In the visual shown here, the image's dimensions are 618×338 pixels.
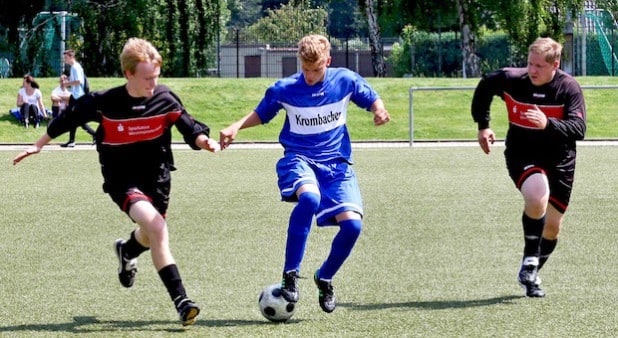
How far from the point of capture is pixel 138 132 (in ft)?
22.4

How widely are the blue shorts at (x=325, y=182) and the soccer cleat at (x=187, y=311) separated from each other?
0.97m

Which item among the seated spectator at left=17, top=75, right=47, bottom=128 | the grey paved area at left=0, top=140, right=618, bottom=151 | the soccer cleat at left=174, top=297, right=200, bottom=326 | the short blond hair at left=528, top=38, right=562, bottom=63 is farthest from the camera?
the seated spectator at left=17, top=75, right=47, bottom=128

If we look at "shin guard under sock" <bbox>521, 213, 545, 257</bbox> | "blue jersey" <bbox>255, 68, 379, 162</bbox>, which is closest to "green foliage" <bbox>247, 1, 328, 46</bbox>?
"shin guard under sock" <bbox>521, 213, 545, 257</bbox>

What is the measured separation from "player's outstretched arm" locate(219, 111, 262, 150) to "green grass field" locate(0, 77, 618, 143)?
1978 cm

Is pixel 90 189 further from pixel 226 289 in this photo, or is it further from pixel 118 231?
pixel 226 289

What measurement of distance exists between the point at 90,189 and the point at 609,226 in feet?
23.5

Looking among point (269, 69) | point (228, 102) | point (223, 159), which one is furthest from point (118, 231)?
point (269, 69)

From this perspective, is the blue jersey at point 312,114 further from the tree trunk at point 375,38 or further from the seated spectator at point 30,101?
the tree trunk at point 375,38

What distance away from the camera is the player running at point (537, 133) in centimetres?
745

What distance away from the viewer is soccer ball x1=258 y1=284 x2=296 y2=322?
→ 21.6ft

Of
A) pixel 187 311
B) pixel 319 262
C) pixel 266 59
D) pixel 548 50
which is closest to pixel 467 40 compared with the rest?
pixel 266 59

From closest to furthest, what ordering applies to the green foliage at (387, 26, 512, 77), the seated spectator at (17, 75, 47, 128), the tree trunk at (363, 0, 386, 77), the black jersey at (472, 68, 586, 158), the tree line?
the black jersey at (472, 68, 586, 158)
the seated spectator at (17, 75, 47, 128)
the tree line
the tree trunk at (363, 0, 386, 77)
the green foliage at (387, 26, 512, 77)

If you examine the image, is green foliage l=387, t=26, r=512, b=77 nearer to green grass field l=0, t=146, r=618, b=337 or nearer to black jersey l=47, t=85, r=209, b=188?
green grass field l=0, t=146, r=618, b=337

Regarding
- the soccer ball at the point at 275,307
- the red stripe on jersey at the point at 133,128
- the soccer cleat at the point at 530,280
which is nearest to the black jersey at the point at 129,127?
the red stripe on jersey at the point at 133,128
